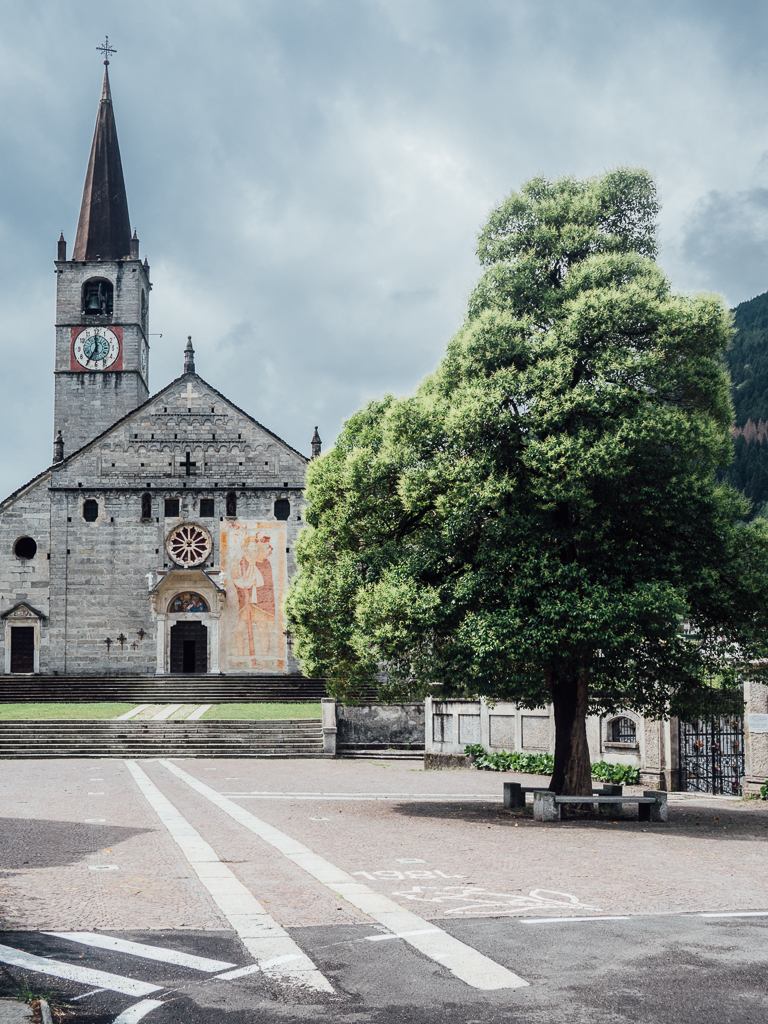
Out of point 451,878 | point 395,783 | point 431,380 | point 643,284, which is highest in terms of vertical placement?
point 643,284

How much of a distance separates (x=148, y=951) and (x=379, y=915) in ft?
6.22

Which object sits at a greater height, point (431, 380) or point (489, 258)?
point (489, 258)

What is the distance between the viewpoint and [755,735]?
17719 millimetres

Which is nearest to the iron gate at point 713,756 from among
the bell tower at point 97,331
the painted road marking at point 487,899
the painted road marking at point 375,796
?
the painted road marking at point 375,796

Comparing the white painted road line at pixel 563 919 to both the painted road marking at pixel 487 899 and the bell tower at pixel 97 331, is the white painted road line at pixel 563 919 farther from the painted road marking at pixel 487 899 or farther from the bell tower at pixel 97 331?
the bell tower at pixel 97 331

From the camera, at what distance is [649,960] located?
589 centimetres

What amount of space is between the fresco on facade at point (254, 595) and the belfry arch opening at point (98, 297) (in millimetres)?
17419

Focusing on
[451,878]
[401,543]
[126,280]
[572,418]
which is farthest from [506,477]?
[126,280]

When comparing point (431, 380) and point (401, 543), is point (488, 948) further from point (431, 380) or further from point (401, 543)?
point (431, 380)

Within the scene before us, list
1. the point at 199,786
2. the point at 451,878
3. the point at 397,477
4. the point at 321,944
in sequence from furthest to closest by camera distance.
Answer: the point at 199,786
the point at 397,477
the point at 451,878
the point at 321,944

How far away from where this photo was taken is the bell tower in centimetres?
5509

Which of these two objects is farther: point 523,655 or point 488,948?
point 523,655

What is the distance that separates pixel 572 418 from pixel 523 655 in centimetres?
384

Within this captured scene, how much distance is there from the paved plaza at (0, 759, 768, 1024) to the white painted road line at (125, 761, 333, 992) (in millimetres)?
25
